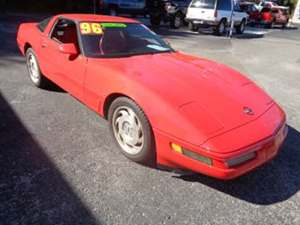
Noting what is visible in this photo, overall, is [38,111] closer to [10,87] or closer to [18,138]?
[18,138]

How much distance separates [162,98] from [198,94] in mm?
408

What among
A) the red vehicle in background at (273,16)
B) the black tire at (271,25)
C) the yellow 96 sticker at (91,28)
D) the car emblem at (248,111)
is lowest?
the black tire at (271,25)

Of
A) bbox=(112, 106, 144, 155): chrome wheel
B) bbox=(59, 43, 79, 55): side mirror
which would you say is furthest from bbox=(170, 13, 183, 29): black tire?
bbox=(112, 106, 144, 155): chrome wheel

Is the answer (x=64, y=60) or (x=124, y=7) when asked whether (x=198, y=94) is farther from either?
(x=124, y=7)

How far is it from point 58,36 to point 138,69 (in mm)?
1804

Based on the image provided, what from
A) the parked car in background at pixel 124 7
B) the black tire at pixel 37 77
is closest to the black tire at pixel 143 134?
the black tire at pixel 37 77

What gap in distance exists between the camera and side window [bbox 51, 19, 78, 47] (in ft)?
14.0

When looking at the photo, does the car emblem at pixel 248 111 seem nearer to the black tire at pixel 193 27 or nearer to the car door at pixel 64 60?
the car door at pixel 64 60

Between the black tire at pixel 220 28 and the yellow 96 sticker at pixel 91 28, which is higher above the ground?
the yellow 96 sticker at pixel 91 28

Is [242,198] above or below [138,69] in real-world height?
below

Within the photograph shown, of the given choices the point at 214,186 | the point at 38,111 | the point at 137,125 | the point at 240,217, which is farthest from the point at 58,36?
the point at 240,217

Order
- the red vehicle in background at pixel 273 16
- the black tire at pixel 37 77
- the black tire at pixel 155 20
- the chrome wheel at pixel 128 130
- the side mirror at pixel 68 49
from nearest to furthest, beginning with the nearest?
the chrome wheel at pixel 128 130 < the side mirror at pixel 68 49 < the black tire at pixel 37 77 < the black tire at pixel 155 20 < the red vehicle in background at pixel 273 16

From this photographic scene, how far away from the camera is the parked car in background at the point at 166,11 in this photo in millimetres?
Answer: 17516

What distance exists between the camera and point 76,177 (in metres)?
2.87
